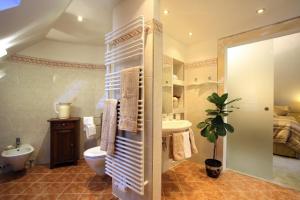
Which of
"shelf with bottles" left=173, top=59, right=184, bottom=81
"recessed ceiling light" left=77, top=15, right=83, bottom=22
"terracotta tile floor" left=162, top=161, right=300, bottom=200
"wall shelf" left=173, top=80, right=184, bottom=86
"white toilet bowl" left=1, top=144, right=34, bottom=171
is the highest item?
"recessed ceiling light" left=77, top=15, right=83, bottom=22

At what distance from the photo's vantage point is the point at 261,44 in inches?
105

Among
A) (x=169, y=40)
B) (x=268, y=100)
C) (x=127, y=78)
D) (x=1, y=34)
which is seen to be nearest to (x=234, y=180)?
(x=268, y=100)

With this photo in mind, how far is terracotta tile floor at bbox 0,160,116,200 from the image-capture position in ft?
6.18

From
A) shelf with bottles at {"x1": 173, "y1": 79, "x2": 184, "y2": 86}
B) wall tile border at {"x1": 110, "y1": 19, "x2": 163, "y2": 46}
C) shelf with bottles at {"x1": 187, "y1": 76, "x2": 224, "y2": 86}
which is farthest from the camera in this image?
shelf with bottles at {"x1": 173, "y1": 79, "x2": 184, "y2": 86}

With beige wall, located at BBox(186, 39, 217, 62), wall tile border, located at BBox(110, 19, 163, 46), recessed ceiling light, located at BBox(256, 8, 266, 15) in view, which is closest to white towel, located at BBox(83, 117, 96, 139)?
wall tile border, located at BBox(110, 19, 163, 46)

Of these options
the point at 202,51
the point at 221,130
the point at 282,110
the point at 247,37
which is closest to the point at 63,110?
the point at 221,130

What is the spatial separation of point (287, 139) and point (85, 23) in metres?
4.59

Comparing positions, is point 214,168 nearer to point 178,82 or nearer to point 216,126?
point 216,126

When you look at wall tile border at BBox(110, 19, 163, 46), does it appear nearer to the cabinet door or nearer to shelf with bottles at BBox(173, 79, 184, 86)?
shelf with bottles at BBox(173, 79, 184, 86)

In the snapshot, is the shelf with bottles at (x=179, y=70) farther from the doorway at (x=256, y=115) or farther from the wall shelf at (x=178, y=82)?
the doorway at (x=256, y=115)

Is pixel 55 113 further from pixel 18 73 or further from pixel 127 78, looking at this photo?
pixel 127 78

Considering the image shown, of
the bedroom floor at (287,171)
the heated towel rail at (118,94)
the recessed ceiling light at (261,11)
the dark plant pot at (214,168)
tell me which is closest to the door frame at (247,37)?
the dark plant pot at (214,168)

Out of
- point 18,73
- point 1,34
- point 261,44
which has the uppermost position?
point 261,44

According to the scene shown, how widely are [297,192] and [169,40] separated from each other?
2863 mm
